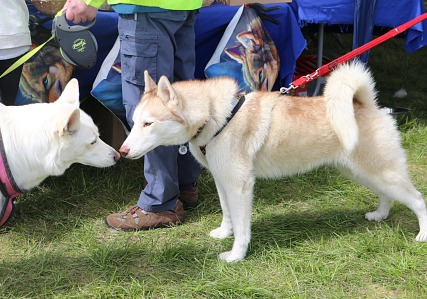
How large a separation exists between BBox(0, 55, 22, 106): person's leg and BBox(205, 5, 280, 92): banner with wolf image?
1199 mm

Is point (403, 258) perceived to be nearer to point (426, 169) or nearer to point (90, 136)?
point (426, 169)

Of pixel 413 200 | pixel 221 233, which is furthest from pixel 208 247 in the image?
pixel 413 200

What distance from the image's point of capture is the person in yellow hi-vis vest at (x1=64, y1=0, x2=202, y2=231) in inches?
99.0

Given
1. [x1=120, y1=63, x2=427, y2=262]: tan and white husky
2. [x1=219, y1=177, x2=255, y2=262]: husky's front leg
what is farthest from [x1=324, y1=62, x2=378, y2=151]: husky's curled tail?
[x1=219, y1=177, x2=255, y2=262]: husky's front leg

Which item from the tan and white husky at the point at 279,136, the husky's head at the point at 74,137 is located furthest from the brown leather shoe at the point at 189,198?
the husky's head at the point at 74,137

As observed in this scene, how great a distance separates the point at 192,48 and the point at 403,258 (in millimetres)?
1578

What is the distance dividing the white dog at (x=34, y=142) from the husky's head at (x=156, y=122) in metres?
0.22

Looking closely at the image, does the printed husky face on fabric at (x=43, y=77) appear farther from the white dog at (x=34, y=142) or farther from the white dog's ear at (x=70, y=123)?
the white dog's ear at (x=70, y=123)

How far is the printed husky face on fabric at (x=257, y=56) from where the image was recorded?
3.46 metres

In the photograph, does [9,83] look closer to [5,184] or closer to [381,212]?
[5,184]

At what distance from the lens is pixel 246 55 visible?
11.4 ft

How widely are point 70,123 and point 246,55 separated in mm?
1632

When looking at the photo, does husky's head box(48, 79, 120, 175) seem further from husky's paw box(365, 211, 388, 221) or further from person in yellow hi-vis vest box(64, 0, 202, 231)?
husky's paw box(365, 211, 388, 221)

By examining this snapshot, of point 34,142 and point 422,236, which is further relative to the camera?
point 422,236
